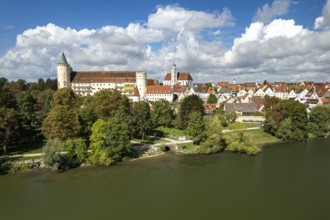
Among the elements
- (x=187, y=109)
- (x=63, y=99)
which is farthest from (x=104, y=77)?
(x=187, y=109)

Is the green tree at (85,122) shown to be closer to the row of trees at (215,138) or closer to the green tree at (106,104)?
the green tree at (106,104)

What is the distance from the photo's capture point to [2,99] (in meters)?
34.9

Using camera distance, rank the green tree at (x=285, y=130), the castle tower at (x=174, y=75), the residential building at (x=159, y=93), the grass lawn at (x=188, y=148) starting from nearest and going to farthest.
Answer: the grass lawn at (x=188, y=148), the green tree at (x=285, y=130), the residential building at (x=159, y=93), the castle tower at (x=174, y=75)

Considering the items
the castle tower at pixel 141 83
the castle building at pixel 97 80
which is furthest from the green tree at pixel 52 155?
the castle tower at pixel 141 83

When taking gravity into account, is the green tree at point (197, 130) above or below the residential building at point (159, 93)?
below

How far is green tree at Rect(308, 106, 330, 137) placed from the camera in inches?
1724

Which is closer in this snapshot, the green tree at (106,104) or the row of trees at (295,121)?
the green tree at (106,104)

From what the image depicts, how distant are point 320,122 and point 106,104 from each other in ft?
112

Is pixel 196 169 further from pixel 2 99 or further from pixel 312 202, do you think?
pixel 2 99

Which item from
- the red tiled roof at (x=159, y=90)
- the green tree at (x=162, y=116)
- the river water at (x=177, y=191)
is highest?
the red tiled roof at (x=159, y=90)

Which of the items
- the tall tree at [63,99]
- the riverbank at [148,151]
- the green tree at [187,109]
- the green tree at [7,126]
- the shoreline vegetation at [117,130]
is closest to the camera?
the riverbank at [148,151]

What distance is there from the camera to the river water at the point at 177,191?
715 inches

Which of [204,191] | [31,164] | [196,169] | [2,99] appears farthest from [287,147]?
[2,99]

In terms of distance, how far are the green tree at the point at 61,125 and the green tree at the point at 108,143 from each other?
2.33 meters
